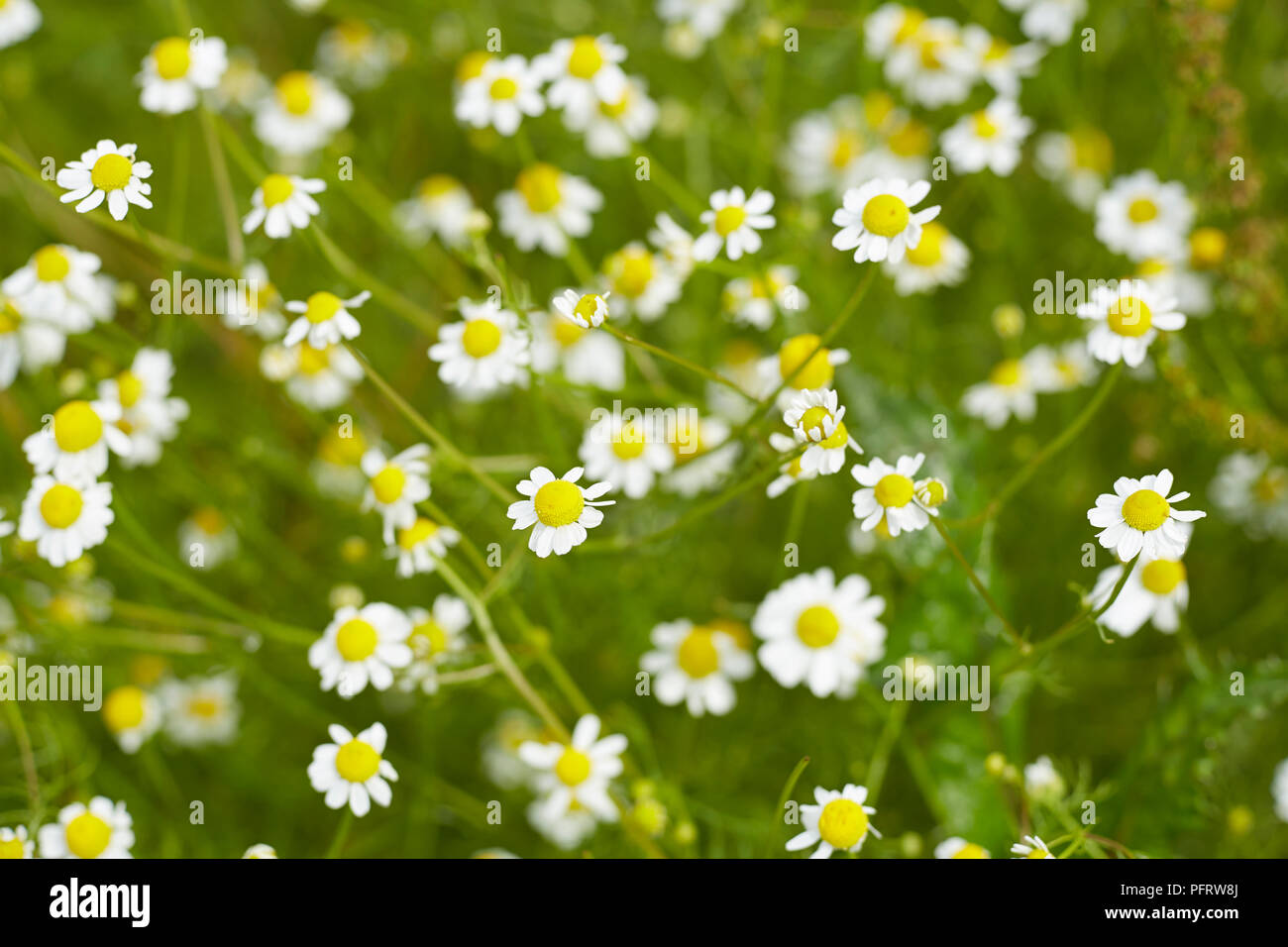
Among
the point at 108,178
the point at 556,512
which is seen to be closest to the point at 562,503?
the point at 556,512

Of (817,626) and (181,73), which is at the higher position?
(181,73)

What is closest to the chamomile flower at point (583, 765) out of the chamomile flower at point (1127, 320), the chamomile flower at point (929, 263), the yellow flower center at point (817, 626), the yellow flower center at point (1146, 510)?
the yellow flower center at point (817, 626)

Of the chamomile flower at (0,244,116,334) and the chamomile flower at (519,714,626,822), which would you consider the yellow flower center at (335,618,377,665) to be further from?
the chamomile flower at (0,244,116,334)

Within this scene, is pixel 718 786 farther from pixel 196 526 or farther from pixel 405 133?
pixel 405 133

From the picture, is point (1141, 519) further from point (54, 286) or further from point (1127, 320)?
point (54, 286)

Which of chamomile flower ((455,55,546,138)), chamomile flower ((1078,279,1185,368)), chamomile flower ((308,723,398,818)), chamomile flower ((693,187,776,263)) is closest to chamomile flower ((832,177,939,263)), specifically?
chamomile flower ((693,187,776,263))

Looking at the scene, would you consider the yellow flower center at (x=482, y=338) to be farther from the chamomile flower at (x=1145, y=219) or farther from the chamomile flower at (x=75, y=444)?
the chamomile flower at (x=1145, y=219)
